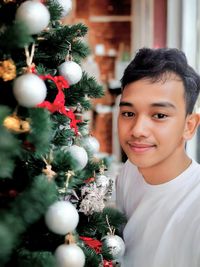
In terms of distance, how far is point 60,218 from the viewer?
821 mm

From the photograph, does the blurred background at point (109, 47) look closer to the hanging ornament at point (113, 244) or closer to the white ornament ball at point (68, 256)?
the hanging ornament at point (113, 244)

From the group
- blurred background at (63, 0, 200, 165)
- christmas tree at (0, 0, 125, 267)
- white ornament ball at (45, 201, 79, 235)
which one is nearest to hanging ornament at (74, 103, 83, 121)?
christmas tree at (0, 0, 125, 267)

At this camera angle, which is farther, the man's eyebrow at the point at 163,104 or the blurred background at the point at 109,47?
the blurred background at the point at 109,47

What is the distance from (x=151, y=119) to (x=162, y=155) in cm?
11

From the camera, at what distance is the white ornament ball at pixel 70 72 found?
0.99m

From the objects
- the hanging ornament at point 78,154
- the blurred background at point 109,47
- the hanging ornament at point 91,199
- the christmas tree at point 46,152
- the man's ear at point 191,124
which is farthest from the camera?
the blurred background at point 109,47

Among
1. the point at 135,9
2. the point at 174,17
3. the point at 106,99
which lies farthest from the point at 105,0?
the point at 174,17

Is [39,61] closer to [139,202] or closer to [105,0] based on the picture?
[139,202]

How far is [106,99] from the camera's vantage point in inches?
178

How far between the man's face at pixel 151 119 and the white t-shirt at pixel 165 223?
0.11 meters

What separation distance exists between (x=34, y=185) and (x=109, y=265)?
1.36 feet

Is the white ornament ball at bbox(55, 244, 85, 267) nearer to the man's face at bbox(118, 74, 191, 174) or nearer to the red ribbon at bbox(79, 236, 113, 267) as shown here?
the red ribbon at bbox(79, 236, 113, 267)

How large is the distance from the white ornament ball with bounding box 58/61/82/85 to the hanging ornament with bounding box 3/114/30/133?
0.69 feet

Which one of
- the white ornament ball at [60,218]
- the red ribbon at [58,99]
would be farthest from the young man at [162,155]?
the white ornament ball at [60,218]
